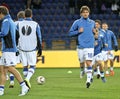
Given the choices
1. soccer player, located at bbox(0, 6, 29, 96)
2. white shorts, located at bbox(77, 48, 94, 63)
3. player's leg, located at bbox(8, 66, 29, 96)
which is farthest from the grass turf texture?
white shorts, located at bbox(77, 48, 94, 63)

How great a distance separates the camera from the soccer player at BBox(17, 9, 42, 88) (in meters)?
14.1

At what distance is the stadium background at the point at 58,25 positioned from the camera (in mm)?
26219

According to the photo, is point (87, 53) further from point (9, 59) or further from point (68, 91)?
point (9, 59)

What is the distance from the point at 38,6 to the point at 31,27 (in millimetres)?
17573

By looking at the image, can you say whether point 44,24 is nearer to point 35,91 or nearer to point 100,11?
point 100,11

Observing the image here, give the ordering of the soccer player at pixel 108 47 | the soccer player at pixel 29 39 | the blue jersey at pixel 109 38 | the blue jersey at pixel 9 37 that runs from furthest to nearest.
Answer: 1. the blue jersey at pixel 109 38
2. the soccer player at pixel 108 47
3. the soccer player at pixel 29 39
4. the blue jersey at pixel 9 37

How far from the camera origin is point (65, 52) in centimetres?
2634

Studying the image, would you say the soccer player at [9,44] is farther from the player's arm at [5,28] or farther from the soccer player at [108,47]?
the soccer player at [108,47]

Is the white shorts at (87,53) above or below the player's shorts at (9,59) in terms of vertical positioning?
below

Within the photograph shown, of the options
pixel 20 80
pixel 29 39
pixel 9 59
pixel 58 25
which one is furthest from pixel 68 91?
pixel 58 25

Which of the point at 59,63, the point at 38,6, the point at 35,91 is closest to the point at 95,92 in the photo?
the point at 35,91

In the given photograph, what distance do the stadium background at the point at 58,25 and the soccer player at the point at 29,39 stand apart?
1182 cm

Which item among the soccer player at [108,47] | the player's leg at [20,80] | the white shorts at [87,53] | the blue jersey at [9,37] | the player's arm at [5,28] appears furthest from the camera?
the soccer player at [108,47]

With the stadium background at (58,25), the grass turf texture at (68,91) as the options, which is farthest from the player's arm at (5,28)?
the stadium background at (58,25)
